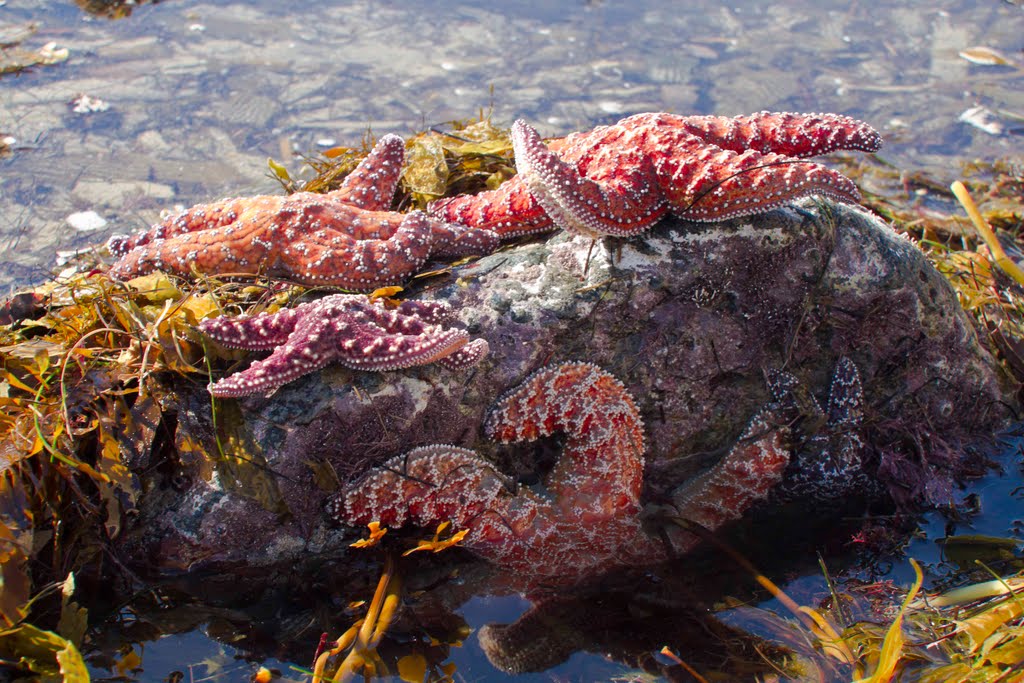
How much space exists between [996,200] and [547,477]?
20.0 feet

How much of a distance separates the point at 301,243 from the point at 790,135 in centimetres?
258

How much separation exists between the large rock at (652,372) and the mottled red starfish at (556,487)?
0.13 m

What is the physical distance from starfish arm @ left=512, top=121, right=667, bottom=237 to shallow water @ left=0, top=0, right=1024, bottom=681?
3.01 m

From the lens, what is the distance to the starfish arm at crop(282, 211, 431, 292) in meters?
3.87

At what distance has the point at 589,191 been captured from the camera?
3.68 m

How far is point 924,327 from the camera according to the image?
448 centimetres

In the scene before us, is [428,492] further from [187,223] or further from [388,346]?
[187,223]

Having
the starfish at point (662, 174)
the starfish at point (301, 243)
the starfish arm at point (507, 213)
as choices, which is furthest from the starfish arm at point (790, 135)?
the starfish at point (301, 243)

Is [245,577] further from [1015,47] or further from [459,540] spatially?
[1015,47]

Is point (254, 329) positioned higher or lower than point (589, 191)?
lower

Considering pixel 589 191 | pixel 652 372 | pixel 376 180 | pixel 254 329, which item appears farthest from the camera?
pixel 376 180

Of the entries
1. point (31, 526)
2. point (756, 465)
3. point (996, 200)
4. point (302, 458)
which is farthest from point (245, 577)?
point (996, 200)

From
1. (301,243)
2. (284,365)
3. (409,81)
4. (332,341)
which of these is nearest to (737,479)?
(332,341)

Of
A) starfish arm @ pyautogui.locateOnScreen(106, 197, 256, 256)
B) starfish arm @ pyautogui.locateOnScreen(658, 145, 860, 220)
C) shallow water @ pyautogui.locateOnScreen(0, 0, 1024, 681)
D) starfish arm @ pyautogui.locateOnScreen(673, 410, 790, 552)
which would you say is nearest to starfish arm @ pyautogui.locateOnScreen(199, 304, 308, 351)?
starfish arm @ pyautogui.locateOnScreen(106, 197, 256, 256)
